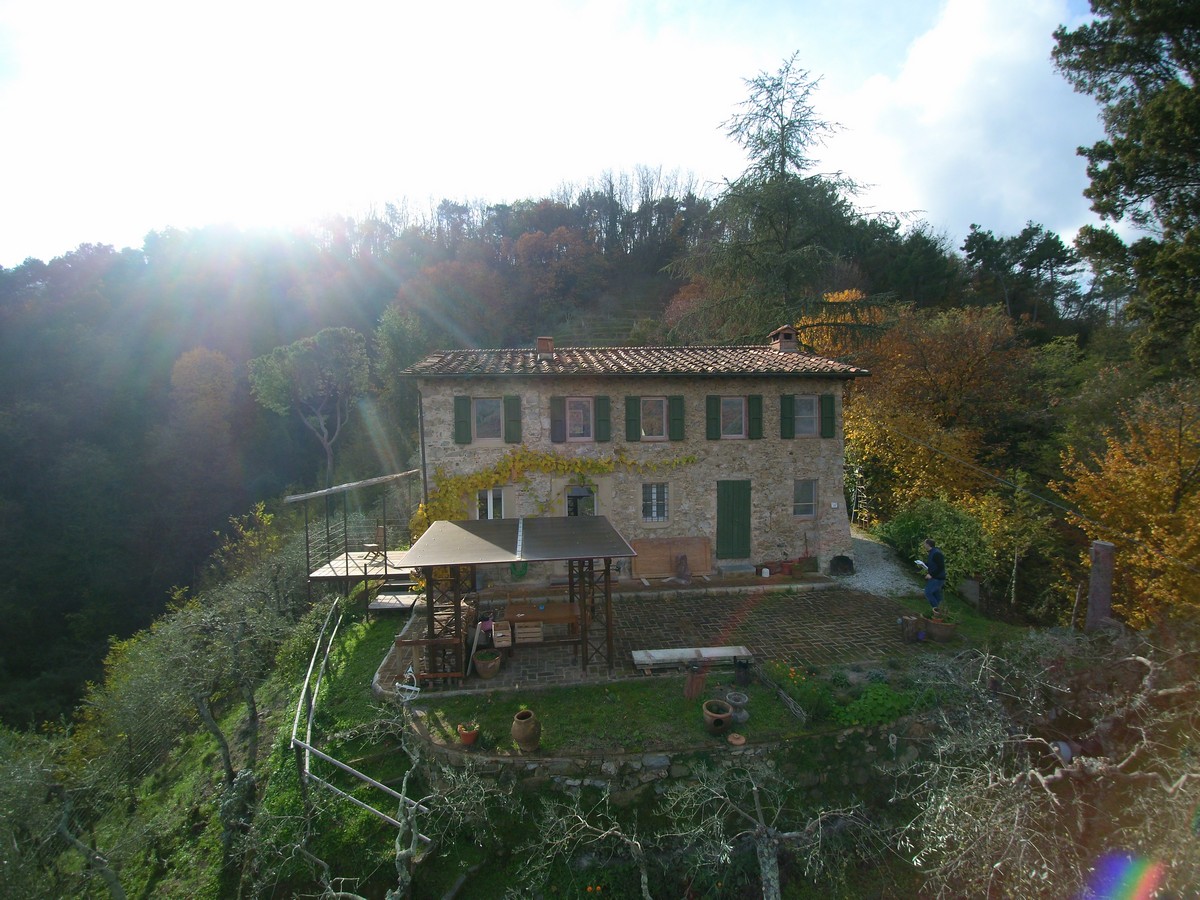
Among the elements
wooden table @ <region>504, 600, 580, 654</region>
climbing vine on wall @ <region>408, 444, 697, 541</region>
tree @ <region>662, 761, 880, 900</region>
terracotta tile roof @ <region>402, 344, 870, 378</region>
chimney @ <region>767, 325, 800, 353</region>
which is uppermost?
chimney @ <region>767, 325, 800, 353</region>

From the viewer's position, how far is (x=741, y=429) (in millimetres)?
14531

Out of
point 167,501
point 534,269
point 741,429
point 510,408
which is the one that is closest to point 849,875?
point 741,429

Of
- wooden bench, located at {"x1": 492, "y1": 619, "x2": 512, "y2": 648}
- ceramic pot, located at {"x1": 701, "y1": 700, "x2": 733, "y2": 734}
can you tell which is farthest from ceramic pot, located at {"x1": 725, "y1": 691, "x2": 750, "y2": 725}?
wooden bench, located at {"x1": 492, "y1": 619, "x2": 512, "y2": 648}

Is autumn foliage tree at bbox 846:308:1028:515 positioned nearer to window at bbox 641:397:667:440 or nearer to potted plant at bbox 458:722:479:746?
window at bbox 641:397:667:440

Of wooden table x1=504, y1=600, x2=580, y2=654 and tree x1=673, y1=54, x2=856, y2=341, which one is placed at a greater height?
tree x1=673, y1=54, x2=856, y2=341

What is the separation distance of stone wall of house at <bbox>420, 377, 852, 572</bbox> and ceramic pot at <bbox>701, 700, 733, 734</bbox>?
662 centimetres

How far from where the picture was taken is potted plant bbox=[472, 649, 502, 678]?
370 inches

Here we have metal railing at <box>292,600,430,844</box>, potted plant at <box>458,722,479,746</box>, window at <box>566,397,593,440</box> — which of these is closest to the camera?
metal railing at <box>292,600,430,844</box>

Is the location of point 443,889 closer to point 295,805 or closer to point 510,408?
point 295,805

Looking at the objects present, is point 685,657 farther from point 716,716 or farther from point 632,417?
point 632,417

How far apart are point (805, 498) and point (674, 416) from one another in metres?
4.66

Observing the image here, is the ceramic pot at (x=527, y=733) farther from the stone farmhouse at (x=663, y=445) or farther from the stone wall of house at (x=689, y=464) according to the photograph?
the stone wall of house at (x=689, y=464)

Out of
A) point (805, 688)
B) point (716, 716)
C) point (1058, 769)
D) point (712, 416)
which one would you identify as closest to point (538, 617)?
point (716, 716)

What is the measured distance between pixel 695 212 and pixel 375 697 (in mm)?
51100
